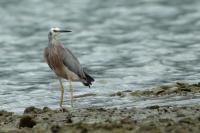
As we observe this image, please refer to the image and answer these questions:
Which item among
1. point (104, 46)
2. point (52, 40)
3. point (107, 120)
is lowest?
point (107, 120)

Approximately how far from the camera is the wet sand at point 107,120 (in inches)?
356

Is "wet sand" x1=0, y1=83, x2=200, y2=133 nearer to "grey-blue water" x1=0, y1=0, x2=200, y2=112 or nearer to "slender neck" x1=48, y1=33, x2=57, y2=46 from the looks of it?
"grey-blue water" x1=0, y1=0, x2=200, y2=112

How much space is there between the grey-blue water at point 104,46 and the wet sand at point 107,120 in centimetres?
122

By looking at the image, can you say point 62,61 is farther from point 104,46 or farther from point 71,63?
point 104,46

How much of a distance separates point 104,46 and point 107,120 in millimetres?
13118

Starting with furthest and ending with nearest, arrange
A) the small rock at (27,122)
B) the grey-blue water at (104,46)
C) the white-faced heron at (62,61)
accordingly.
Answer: the grey-blue water at (104,46) < the white-faced heron at (62,61) < the small rock at (27,122)

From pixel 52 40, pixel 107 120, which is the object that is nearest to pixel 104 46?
pixel 52 40

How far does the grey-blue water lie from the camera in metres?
15.2

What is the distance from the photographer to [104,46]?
2328 centimetres

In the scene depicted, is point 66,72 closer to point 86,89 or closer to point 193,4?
point 86,89

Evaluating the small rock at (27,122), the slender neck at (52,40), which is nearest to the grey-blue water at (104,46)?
the slender neck at (52,40)

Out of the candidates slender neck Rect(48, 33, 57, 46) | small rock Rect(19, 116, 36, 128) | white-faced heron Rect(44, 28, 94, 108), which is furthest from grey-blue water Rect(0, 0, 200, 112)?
small rock Rect(19, 116, 36, 128)

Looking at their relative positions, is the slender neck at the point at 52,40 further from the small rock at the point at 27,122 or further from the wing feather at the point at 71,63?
the small rock at the point at 27,122

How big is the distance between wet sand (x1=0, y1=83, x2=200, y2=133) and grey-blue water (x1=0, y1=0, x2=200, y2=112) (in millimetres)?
1220
